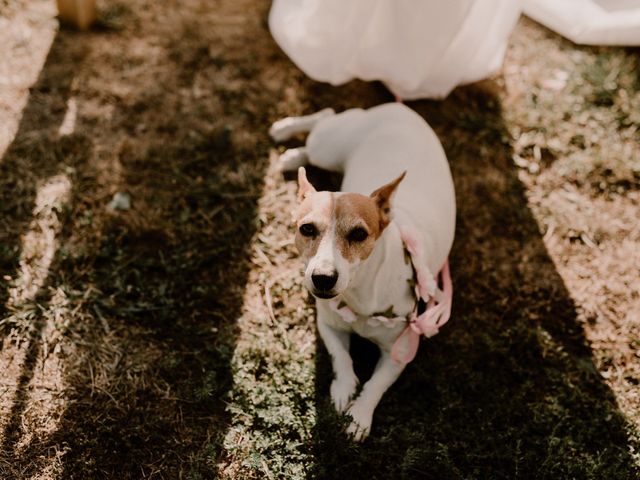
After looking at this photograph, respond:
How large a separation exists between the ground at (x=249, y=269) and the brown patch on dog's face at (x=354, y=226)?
96 centimetres

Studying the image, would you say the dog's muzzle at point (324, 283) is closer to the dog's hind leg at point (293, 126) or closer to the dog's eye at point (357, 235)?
the dog's eye at point (357, 235)

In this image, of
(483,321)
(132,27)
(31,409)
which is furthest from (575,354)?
(132,27)

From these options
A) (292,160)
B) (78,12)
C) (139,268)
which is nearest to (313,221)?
(139,268)

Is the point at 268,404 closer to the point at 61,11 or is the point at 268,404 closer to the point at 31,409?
the point at 31,409

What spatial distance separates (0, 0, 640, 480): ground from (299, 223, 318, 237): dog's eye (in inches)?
37.3

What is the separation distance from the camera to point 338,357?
3.06 metres

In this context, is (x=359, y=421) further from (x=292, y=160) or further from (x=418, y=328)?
(x=292, y=160)

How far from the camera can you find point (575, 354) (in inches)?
133

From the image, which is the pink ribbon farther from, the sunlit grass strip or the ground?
the sunlit grass strip

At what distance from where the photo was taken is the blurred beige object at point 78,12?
15.4 ft

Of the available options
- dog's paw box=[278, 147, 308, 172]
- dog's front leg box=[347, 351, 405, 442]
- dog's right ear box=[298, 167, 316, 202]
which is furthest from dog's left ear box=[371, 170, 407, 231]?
dog's paw box=[278, 147, 308, 172]

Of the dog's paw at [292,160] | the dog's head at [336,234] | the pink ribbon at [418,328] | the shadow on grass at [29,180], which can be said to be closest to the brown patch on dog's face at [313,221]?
the dog's head at [336,234]

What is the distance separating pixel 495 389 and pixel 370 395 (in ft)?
2.56

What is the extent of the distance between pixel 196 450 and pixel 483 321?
6.27ft
